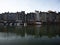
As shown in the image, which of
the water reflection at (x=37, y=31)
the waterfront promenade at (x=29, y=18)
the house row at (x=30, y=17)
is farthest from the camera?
the house row at (x=30, y=17)

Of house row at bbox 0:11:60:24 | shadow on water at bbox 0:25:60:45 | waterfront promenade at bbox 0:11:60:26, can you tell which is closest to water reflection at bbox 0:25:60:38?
shadow on water at bbox 0:25:60:45

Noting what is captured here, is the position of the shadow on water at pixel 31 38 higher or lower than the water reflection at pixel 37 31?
higher

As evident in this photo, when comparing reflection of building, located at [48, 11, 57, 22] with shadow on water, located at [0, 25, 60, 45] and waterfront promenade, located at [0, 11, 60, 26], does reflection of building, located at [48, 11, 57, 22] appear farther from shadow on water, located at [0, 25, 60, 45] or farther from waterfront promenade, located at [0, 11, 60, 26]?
shadow on water, located at [0, 25, 60, 45]

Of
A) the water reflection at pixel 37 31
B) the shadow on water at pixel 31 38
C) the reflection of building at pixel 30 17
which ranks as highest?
the reflection of building at pixel 30 17

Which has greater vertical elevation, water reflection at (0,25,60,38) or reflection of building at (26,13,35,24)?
reflection of building at (26,13,35,24)

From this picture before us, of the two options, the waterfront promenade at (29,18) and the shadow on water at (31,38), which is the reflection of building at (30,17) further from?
the shadow on water at (31,38)

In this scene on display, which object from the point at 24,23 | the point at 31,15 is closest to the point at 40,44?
the point at 24,23

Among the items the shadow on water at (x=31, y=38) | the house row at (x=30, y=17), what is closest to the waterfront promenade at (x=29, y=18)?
the house row at (x=30, y=17)

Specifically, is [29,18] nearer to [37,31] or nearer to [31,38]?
[37,31]

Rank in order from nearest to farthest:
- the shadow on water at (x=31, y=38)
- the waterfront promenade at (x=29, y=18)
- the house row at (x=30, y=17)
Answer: the shadow on water at (x=31, y=38), the waterfront promenade at (x=29, y=18), the house row at (x=30, y=17)

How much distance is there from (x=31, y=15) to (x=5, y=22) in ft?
19.2

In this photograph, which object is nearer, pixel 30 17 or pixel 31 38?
pixel 31 38

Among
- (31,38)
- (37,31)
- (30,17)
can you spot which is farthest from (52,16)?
(31,38)

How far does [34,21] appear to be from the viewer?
4125 cm
